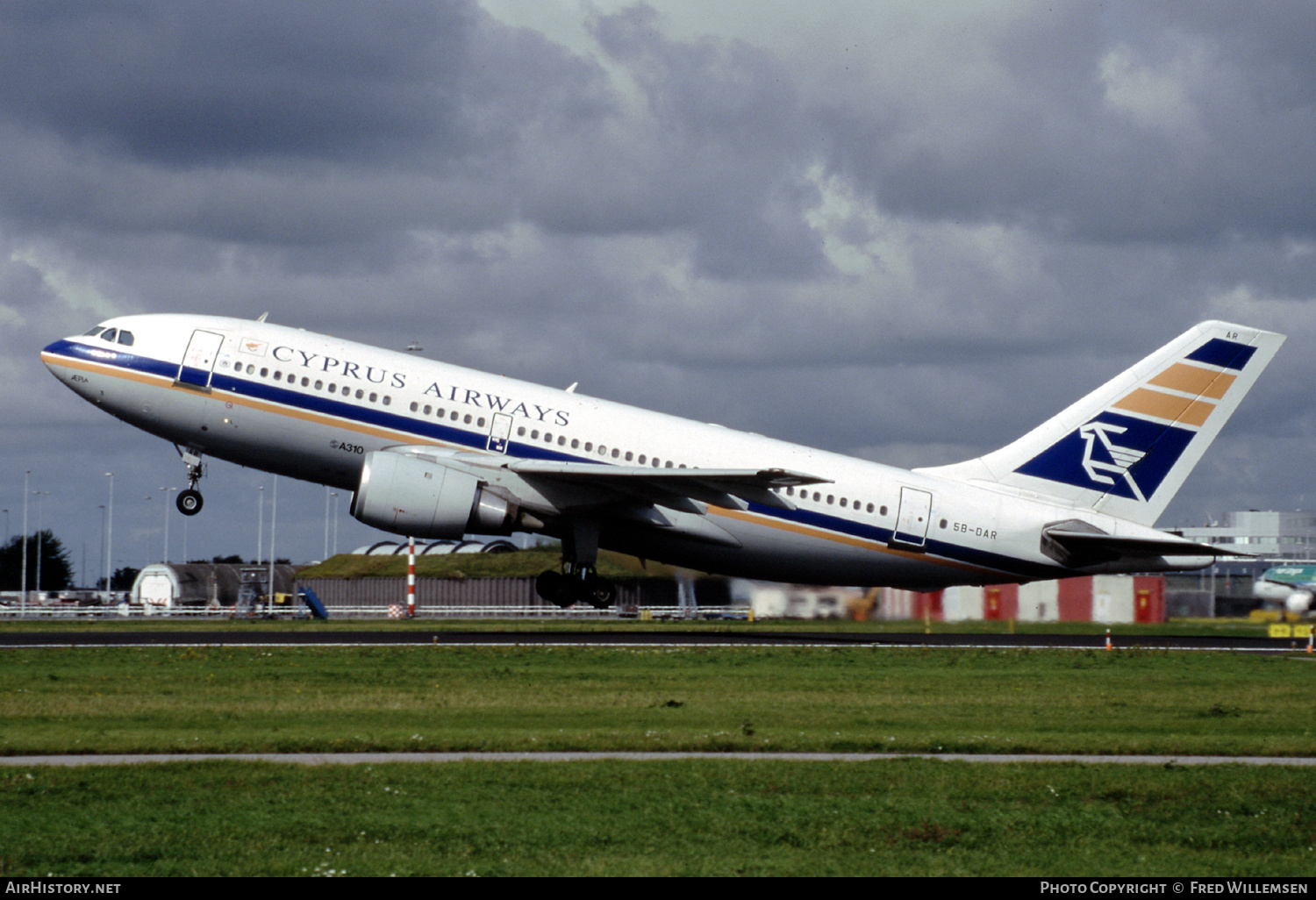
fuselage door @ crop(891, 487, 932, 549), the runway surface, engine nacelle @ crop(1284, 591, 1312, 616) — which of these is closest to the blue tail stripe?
the runway surface

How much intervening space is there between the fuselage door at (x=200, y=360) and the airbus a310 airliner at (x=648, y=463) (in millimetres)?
49

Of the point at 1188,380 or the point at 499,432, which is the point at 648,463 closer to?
the point at 499,432

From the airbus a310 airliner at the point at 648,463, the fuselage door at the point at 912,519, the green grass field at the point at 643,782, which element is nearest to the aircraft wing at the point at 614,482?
the airbus a310 airliner at the point at 648,463

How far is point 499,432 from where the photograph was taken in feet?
119

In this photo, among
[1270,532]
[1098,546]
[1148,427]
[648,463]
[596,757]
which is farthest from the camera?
[1270,532]

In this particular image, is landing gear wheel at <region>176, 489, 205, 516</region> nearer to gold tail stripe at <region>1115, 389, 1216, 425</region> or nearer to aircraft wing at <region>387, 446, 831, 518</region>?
aircraft wing at <region>387, 446, 831, 518</region>

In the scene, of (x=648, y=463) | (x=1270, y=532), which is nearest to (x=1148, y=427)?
(x=648, y=463)

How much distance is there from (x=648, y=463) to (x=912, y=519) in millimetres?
7673

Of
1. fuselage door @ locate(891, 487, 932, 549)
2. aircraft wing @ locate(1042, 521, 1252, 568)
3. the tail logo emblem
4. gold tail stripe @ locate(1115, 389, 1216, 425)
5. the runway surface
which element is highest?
gold tail stripe @ locate(1115, 389, 1216, 425)

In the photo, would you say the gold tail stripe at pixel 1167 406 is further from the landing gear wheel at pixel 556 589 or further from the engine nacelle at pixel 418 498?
the engine nacelle at pixel 418 498

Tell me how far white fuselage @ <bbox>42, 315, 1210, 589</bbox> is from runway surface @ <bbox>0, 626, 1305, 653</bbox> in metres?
2.10

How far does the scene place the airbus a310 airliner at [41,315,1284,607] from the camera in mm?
35188

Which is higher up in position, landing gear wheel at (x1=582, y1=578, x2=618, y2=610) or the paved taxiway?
landing gear wheel at (x1=582, y1=578, x2=618, y2=610)
